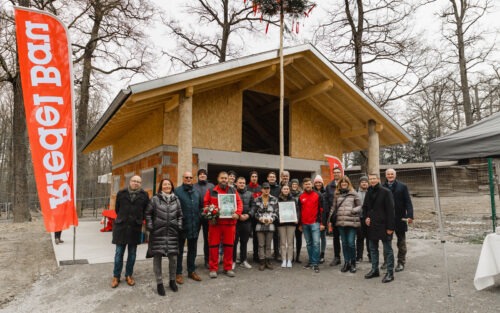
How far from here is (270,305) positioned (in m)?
4.34

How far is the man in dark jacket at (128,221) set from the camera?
15.9 feet

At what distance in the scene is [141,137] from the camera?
9.81 m

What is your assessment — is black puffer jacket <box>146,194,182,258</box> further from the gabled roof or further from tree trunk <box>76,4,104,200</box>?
tree trunk <box>76,4,104,200</box>

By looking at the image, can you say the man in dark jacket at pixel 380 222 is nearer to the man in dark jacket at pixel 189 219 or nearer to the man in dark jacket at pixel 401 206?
the man in dark jacket at pixel 401 206

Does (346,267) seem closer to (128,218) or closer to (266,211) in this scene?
(266,211)

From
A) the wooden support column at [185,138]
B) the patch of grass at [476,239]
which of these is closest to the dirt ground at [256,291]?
the patch of grass at [476,239]

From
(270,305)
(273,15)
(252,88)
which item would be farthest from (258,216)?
(273,15)

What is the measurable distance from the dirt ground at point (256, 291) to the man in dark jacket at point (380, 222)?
281 millimetres

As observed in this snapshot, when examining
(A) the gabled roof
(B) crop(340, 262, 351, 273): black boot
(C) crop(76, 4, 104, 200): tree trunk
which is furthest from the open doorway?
(C) crop(76, 4, 104, 200): tree trunk

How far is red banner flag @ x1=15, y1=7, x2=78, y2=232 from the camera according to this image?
5500mm

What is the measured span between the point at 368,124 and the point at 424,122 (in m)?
22.7

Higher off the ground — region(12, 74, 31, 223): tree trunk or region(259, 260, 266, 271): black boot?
region(12, 74, 31, 223): tree trunk

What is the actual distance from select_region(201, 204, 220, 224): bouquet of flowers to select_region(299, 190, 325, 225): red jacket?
1.74 meters

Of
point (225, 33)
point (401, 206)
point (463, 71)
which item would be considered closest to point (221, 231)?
point (401, 206)
